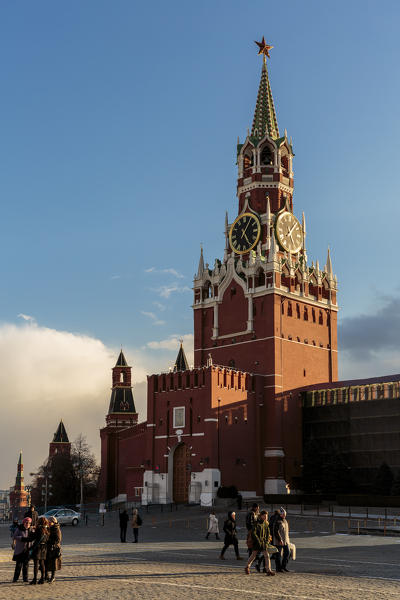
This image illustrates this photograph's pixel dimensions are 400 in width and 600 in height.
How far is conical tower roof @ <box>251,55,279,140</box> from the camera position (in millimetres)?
89188

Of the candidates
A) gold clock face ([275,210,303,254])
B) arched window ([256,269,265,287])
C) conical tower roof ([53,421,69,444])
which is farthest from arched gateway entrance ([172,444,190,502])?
conical tower roof ([53,421,69,444])

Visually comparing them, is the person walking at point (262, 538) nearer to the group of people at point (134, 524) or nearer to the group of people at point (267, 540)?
the group of people at point (267, 540)

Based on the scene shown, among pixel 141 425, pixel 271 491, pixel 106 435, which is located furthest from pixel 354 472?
pixel 106 435

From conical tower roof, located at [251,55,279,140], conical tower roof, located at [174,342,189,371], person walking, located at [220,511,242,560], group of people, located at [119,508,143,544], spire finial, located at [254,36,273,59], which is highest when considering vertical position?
spire finial, located at [254,36,273,59]

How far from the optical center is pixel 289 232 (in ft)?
278

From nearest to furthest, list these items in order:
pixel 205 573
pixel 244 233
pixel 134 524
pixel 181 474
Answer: pixel 205 573 → pixel 134 524 → pixel 181 474 → pixel 244 233

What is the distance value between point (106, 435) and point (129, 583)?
76.7m

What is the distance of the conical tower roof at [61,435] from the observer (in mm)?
143875

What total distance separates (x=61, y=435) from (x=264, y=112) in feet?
263

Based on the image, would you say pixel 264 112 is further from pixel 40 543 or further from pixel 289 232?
pixel 40 543

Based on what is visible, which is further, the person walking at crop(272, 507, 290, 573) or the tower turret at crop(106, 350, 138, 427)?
the tower turret at crop(106, 350, 138, 427)

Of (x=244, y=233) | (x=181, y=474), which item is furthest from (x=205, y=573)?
(x=244, y=233)

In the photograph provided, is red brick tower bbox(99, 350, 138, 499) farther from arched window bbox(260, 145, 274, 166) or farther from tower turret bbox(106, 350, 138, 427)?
arched window bbox(260, 145, 274, 166)

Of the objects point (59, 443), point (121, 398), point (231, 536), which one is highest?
point (121, 398)
